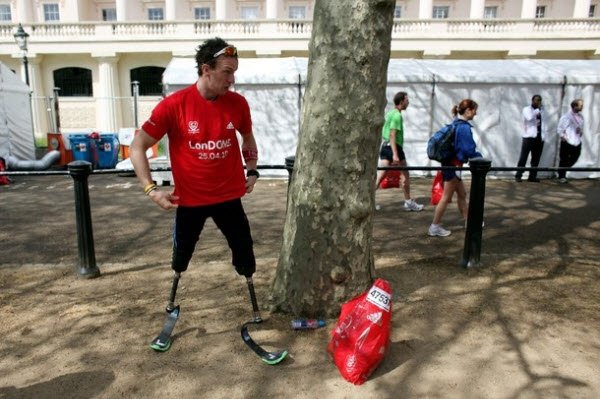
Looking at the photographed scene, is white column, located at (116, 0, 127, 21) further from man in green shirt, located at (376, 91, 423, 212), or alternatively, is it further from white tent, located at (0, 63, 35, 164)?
man in green shirt, located at (376, 91, 423, 212)

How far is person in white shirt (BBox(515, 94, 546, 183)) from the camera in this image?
10086 millimetres

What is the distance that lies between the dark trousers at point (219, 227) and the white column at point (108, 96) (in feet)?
87.8

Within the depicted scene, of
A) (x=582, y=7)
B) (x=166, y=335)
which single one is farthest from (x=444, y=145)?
(x=582, y=7)

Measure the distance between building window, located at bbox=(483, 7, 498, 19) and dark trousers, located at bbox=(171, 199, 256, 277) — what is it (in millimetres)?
35787

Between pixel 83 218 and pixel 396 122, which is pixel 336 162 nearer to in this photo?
pixel 83 218

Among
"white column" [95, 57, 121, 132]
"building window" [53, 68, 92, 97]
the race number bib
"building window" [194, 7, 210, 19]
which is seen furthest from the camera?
"building window" [194, 7, 210, 19]

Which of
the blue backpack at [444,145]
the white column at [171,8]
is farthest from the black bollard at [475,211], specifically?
the white column at [171,8]

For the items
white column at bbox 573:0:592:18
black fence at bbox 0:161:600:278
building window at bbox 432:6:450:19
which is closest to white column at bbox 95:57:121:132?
building window at bbox 432:6:450:19

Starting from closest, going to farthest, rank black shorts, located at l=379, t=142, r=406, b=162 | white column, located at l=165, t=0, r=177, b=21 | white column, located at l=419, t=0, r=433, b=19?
1. black shorts, located at l=379, t=142, r=406, b=162
2. white column, located at l=419, t=0, r=433, b=19
3. white column, located at l=165, t=0, r=177, b=21

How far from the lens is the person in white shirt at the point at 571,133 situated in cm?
995

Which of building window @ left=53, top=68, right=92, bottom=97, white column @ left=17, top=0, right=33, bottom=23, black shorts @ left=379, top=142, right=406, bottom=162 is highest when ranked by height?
white column @ left=17, top=0, right=33, bottom=23

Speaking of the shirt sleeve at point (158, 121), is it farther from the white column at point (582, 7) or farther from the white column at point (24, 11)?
the white column at point (24, 11)

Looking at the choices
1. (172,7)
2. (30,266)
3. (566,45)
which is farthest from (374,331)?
(172,7)

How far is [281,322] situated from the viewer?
348cm
